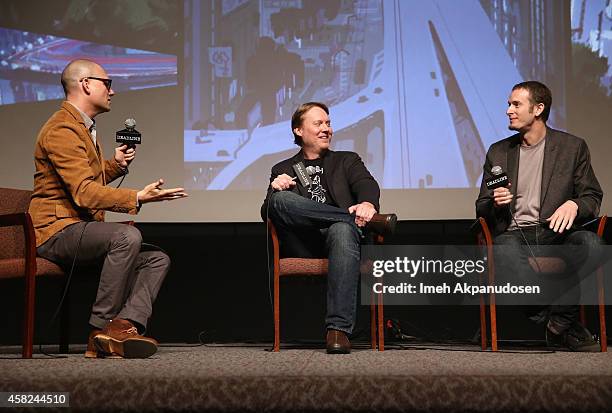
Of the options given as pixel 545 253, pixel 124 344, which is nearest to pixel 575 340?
pixel 545 253

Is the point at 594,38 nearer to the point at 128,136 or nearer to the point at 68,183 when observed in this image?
the point at 128,136

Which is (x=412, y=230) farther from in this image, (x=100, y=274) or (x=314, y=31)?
(x=100, y=274)

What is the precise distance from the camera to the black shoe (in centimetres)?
292

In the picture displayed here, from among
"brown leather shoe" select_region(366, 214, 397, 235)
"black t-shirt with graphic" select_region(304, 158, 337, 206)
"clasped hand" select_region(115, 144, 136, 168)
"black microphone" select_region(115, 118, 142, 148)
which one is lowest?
"brown leather shoe" select_region(366, 214, 397, 235)

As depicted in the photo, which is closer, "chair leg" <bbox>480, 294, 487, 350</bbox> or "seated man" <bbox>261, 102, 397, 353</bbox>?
"seated man" <bbox>261, 102, 397, 353</bbox>

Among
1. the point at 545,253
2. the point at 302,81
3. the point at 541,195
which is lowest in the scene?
the point at 545,253

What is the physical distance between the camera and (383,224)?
2.94 meters

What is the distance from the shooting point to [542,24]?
13.7ft

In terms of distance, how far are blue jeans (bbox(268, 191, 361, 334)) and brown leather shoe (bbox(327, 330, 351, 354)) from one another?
26 millimetres

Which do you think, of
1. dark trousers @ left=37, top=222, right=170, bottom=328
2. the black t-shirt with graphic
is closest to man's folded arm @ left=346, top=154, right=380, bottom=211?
the black t-shirt with graphic

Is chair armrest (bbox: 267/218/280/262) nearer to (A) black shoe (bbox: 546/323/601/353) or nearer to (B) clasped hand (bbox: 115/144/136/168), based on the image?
(B) clasped hand (bbox: 115/144/136/168)

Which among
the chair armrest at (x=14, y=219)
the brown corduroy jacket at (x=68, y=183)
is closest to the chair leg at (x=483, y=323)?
the brown corduroy jacket at (x=68, y=183)

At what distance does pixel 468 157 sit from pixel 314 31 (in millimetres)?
1177

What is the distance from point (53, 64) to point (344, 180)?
210 centimetres
